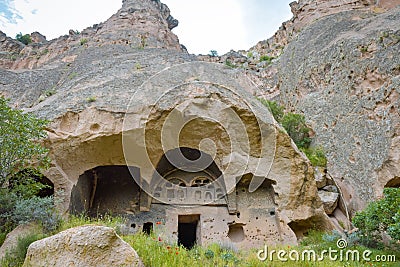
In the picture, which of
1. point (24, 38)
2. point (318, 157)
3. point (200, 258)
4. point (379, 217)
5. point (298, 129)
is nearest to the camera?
point (200, 258)

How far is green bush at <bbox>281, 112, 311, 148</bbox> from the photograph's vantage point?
52.2ft

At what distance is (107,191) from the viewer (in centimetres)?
1187

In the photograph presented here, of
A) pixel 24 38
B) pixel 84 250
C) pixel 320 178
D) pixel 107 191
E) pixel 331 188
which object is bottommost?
pixel 84 250

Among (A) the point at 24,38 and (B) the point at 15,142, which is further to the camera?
(A) the point at 24,38

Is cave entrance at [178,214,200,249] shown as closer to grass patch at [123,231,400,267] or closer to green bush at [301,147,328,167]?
grass patch at [123,231,400,267]

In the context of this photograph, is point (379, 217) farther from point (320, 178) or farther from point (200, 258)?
point (320, 178)

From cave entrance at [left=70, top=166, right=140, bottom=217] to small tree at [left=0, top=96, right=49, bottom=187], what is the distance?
218 cm

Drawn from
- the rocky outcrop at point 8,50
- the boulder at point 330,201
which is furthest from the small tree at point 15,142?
the rocky outcrop at point 8,50

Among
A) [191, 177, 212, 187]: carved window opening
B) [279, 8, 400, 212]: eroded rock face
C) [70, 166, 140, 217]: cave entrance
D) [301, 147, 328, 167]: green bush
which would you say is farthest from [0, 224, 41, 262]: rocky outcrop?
[301, 147, 328, 167]: green bush

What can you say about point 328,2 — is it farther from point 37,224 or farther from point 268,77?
point 37,224

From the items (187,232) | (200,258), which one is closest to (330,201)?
(187,232)

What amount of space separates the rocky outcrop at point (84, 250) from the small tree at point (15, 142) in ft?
10.6

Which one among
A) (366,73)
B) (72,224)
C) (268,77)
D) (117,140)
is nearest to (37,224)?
(72,224)

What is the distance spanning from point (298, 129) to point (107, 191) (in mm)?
9346
